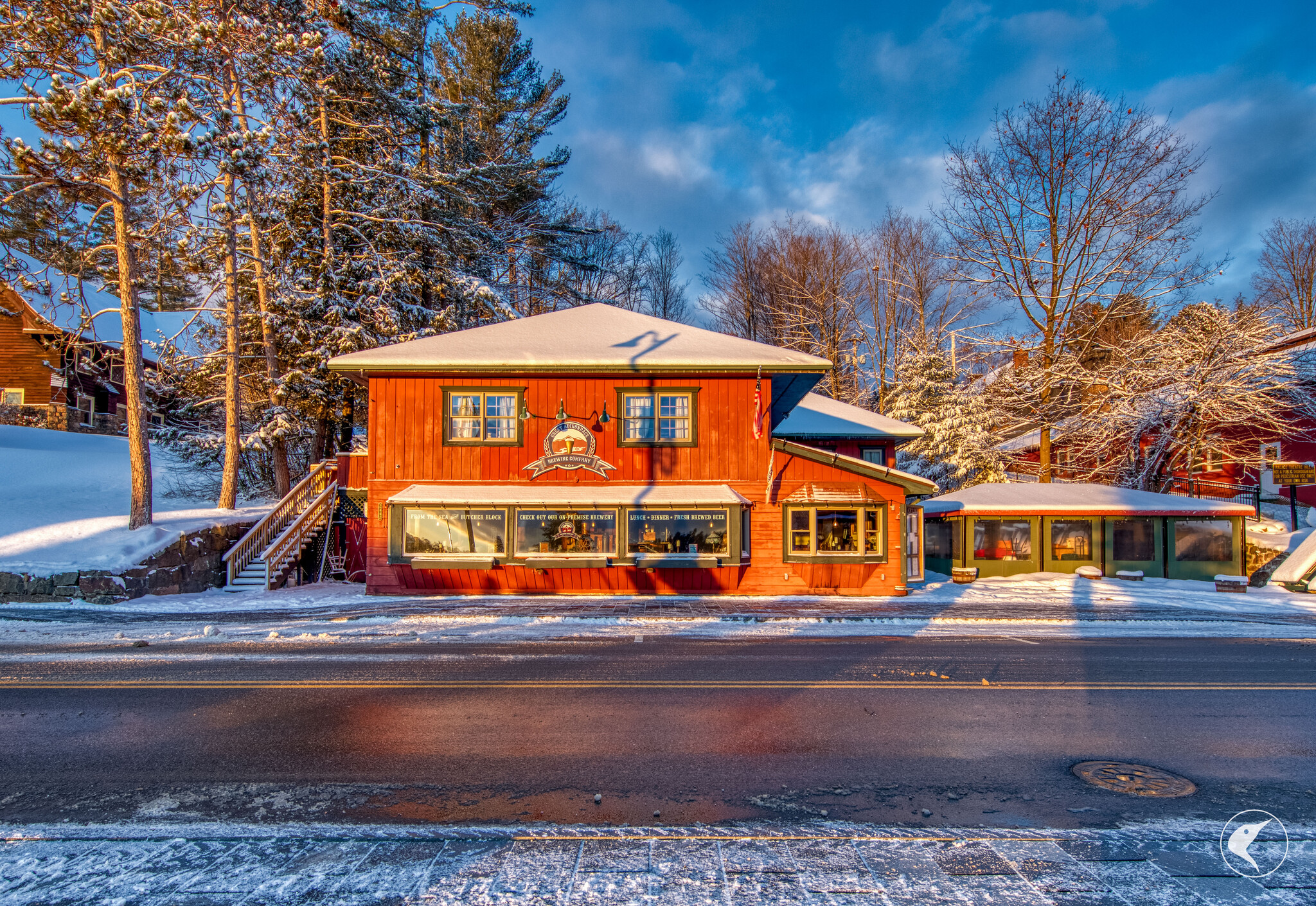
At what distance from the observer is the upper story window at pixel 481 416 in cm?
1758

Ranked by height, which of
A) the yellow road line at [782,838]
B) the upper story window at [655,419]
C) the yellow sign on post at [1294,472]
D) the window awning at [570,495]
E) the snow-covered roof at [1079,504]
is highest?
the upper story window at [655,419]

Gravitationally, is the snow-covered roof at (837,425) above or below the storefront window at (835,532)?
above

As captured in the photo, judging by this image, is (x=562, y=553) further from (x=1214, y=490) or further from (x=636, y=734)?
(x=1214, y=490)

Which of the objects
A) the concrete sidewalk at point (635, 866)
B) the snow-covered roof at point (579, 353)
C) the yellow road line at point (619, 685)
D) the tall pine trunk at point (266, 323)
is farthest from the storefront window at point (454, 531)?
the concrete sidewalk at point (635, 866)

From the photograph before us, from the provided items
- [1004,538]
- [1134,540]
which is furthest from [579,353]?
[1134,540]

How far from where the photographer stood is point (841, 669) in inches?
386

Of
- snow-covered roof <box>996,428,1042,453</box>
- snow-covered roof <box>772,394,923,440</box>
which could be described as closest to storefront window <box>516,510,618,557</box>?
snow-covered roof <box>772,394,923,440</box>

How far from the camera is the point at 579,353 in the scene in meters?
17.7

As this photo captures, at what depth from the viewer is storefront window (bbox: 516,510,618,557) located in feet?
55.6

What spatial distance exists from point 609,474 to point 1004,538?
14.3m

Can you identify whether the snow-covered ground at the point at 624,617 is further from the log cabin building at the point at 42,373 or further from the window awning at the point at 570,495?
the log cabin building at the point at 42,373

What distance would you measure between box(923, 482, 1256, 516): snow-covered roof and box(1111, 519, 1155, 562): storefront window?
1.33ft

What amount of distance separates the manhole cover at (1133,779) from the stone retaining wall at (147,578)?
19.1 metres

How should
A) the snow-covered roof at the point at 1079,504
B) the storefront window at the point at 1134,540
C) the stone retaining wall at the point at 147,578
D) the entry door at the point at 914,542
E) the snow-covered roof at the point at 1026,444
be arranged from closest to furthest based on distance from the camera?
the stone retaining wall at the point at 147,578, the entry door at the point at 914,542, the snow-covered roof at the point at 1079,504, the storefront window at the point at 1134,540, the snow-covered roof at the point at 1026,444
